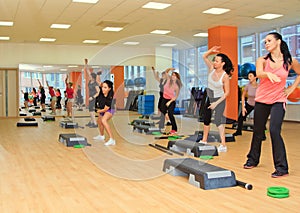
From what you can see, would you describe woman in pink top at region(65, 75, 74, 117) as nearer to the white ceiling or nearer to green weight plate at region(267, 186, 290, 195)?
the white ceiling

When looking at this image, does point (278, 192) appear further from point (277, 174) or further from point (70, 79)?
point (70, 79)

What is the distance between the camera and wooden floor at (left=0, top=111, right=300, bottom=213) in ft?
9.02

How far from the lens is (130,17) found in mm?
8945

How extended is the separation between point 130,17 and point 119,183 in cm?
620

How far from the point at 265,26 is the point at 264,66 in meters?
7.28

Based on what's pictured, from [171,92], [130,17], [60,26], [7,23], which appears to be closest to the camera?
[171,92]

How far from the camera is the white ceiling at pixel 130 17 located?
7.67 metres

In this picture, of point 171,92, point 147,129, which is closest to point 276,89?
point 171,92

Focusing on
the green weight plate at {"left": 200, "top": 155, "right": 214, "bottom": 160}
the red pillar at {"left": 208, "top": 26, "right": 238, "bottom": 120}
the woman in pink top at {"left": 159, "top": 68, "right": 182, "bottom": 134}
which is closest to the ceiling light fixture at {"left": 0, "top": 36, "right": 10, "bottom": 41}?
the red pillar at {"left": 208, "top": 26, "right": 238, "bottom": 120}

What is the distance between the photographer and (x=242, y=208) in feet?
8.71

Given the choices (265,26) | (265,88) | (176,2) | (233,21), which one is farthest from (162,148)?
(265,26)

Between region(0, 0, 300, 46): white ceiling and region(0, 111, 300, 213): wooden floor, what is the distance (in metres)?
3.45

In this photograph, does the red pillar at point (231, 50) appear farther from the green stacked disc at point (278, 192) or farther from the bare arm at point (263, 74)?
the green stacked disc at point (278, 192)

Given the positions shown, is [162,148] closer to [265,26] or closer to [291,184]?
[291,184]
